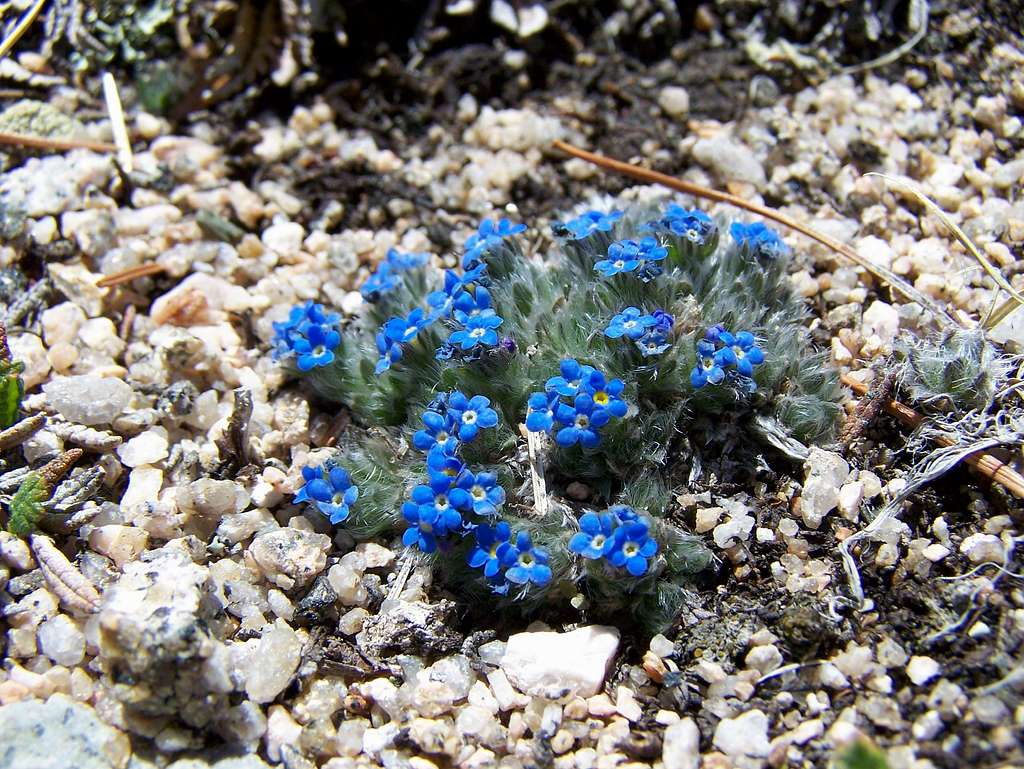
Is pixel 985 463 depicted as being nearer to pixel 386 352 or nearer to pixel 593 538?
pixel 593 538

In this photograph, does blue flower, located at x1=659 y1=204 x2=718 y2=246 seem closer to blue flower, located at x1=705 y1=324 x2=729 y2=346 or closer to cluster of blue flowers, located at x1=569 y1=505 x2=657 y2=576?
blue flower, located at x1=705 y1=324 x2=729 y2=346

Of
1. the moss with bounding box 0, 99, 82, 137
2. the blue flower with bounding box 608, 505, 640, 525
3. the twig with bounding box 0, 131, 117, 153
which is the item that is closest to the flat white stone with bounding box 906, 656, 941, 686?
the blue flower with bounding box 608, 505, 640, 525

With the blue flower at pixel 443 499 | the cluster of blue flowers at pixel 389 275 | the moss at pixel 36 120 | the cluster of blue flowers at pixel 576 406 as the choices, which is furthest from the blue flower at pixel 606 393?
the moss at pixel 36 120

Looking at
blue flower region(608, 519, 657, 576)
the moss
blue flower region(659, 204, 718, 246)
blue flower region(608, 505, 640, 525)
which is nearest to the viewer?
blue flower region(608, 519, 657, 576)

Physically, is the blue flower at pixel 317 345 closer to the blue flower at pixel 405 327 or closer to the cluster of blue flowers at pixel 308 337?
the cluster of blue flowers at pixel 308 337

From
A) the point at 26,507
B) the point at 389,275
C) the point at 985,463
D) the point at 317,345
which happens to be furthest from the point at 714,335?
the point at 26,507

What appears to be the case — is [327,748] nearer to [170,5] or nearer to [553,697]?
[553,697]

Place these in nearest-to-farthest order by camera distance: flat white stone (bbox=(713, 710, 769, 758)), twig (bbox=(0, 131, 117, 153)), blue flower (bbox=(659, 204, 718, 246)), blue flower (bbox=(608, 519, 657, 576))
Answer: flat white stone (bbox=(713, 710, 769, 758))
blue flower (bbox=(608, 519, 657, 576))
blue flower (bbox=(659, 204, 718, 246))
twig (bbox=(0, 131, 117, 153))

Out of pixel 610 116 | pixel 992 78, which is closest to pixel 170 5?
pixel 610 116
